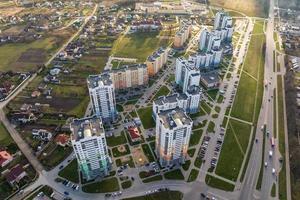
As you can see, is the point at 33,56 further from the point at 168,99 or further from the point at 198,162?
the point at 198,162

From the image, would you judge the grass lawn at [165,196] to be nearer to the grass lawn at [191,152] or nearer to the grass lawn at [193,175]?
the grass lawn at [193,175]

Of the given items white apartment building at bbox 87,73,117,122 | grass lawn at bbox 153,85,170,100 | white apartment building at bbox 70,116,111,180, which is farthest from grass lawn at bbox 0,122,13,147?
grass lawn at bbox 153,85,170,100

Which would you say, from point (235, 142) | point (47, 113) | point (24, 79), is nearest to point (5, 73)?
point (24, 79)

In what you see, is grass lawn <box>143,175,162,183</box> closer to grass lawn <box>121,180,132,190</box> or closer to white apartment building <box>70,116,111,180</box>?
grass lawn <box>121,180,132,190</box>

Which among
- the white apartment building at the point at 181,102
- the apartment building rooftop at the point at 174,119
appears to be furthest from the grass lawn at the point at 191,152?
the apartment building rooftop at the point at 174,119

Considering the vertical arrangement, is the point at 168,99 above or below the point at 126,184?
above

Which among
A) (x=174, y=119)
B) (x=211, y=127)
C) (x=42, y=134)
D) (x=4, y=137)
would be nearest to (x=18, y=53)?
(x=4, y=137)

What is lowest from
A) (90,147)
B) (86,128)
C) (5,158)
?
(5,158)

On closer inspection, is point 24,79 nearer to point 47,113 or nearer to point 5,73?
point 5,73
